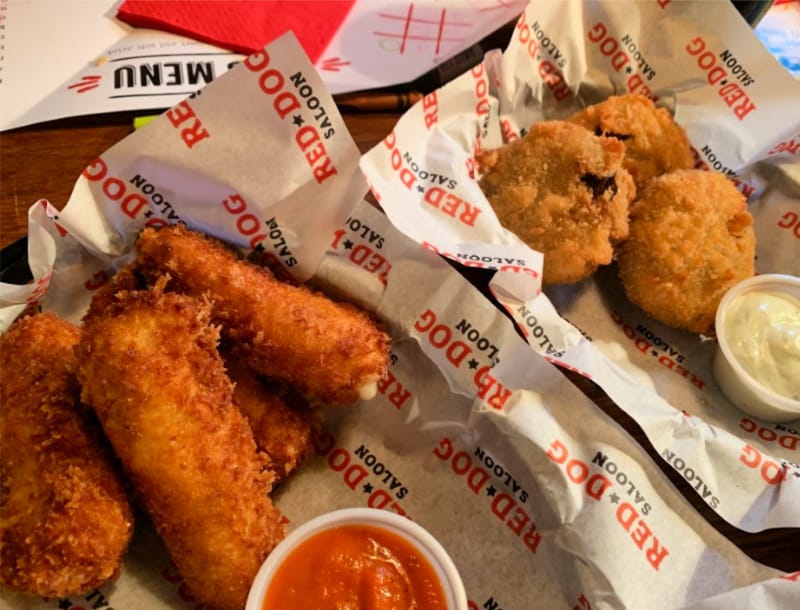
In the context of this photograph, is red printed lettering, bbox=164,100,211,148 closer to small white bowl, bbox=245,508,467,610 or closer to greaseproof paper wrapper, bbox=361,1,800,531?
greaseproof paper wrapper, bbox=361,1,800,531

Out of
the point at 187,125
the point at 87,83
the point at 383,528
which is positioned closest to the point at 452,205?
the point at 187,125

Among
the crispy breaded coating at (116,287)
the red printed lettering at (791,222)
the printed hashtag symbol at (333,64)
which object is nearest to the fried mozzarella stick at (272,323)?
the crispy breaded coating at (116,287)

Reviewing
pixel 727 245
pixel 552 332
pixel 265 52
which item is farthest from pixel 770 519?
pixel 265 52

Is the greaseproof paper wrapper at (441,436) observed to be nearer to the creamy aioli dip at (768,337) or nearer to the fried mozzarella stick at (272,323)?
the fried mozzarella stick at (272,323)

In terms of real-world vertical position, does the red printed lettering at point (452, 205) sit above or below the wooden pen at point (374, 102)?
above

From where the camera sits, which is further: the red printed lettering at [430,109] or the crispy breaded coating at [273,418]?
the red printed lettering at [430,109]

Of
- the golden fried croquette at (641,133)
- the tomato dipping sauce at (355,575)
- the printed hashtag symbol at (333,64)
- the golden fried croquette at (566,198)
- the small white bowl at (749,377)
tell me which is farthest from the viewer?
the printed hashtag symbol at (333,64)

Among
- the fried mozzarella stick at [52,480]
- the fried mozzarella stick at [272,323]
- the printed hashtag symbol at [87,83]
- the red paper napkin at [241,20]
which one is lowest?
the fried mozzarella stick at [52,480]

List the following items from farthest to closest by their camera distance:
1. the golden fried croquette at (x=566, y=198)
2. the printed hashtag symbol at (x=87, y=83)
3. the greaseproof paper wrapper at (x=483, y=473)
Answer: the printed hashtag symbol at (x=87, y=83)
the golden fried croquette at (x=566, y=198)
the greaseproof paper wrapper at (x=483, y=473)
